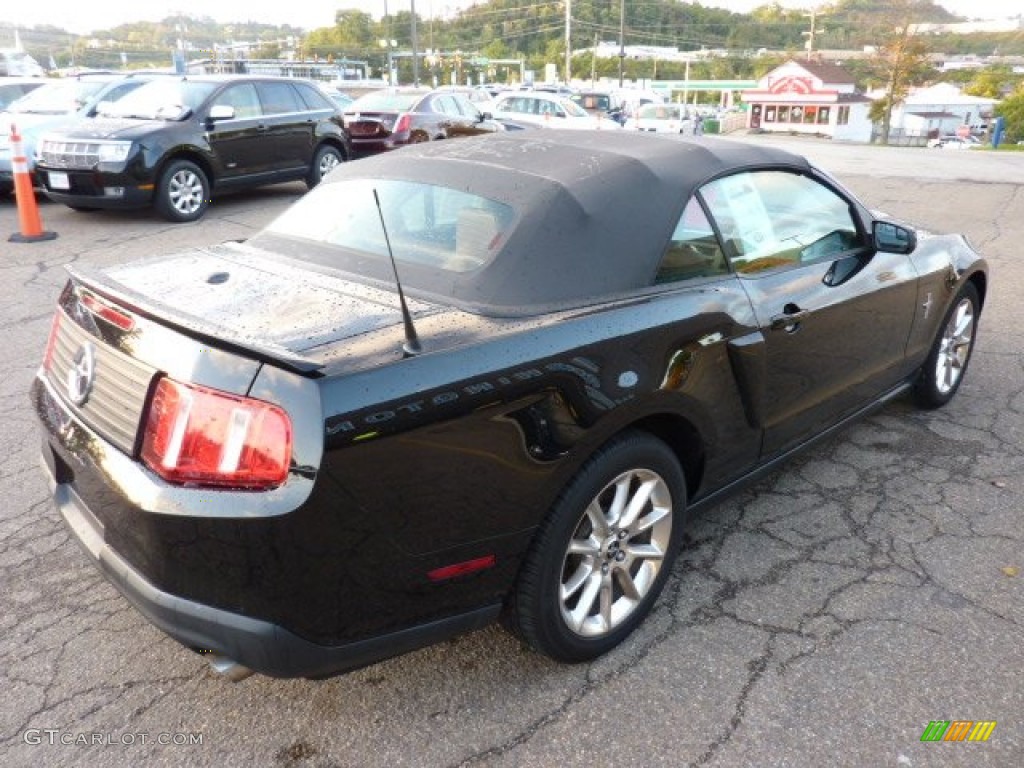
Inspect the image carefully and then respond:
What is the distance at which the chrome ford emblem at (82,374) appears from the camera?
2300mm

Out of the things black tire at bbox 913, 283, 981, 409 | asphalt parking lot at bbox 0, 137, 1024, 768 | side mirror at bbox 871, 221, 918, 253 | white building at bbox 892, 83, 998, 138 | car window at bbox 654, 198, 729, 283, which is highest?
car window at bbox 654, 198, 729, 283

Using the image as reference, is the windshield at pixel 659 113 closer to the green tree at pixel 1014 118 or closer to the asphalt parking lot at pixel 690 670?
the asphalt parking lot at pixel 690 670

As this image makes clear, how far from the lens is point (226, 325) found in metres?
2.15

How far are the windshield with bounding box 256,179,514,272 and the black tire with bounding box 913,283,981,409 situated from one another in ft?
9.05

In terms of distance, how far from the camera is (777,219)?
3.29 metres

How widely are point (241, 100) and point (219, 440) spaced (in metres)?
9.71

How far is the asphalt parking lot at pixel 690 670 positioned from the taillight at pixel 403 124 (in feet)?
34.8

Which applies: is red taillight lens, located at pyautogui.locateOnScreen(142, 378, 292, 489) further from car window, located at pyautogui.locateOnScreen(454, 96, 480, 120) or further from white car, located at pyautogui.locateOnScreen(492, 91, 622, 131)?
white car, located at pyautogui.locateOnScreen(492, 91, 622, 131)

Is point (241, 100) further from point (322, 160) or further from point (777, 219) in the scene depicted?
point (777, 219)

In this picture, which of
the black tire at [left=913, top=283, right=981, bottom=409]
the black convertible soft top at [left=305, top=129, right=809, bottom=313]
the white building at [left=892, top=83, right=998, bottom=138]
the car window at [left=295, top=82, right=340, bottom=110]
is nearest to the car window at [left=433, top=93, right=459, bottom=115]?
the car window at [left=295, top=82, right=340, bottom=110]

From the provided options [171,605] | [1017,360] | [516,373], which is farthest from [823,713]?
[1017,360]

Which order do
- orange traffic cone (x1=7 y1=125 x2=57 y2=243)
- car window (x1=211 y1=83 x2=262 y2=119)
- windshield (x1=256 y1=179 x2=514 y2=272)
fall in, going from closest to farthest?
1. windshield (x1=256 y1=179 x2=514 y2=272)
2. orange traffic cone (x1=7 y1=125 x2=57 y2=243)
3. car window (x1=211 y1=83 x2=262 y2=119)

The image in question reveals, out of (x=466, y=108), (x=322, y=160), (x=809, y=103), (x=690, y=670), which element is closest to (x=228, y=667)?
(x=690, y=670)

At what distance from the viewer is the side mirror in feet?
11.8
